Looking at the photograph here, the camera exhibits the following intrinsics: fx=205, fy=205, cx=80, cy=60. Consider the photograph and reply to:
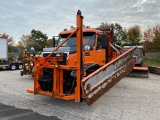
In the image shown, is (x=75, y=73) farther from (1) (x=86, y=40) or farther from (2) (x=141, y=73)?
(2) (x=141, y=73)

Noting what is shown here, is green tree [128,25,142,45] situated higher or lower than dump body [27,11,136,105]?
higher

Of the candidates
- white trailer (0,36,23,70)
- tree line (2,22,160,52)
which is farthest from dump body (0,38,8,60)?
tree line (2,22,160,52)

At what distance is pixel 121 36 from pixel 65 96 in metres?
46.6

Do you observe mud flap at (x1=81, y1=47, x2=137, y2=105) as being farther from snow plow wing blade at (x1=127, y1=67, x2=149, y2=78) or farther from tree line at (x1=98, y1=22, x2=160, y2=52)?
tree line at (x1=98, y1=22, x2=160, y2=52)

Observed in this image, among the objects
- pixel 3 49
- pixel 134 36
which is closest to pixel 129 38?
pixel 134 36

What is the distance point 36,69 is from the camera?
5.89 meters

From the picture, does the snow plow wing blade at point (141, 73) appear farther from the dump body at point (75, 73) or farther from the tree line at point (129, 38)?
the tree line at point (129, 38)

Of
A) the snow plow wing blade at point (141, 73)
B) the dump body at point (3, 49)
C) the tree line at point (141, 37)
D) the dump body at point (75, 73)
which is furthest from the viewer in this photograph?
the tree line at point (141, 37)

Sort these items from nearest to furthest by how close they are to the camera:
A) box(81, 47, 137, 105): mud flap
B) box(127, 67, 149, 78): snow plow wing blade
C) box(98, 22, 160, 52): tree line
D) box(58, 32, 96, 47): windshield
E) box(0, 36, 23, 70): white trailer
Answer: box(81, 47, 137, 105): mud flap, box(58, 32, 96, 47): windshield, box(127, 67, 149, 78): snow plow wing blade, box(0, 36, 23, 70): white trailer, box(98, 22, 160, 52): tree line

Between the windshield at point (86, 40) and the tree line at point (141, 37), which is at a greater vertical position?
the tree line at point (141, 37)

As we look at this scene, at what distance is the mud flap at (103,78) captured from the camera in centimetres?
493

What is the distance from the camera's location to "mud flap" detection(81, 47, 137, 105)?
493cm

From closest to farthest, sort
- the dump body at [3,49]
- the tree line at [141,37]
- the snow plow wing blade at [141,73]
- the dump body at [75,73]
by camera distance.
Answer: the dump body at [75,73] < the snow plow wing blade at [141,73] < the dump body at [3,49] < the tree line at [141,37]

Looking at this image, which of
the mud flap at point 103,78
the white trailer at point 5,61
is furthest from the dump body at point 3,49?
the mud flap at point 103,78
